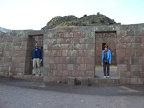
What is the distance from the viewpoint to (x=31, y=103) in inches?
286

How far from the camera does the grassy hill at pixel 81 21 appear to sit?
3145 cm

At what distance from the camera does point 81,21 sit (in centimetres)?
3281

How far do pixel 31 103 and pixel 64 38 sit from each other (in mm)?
5179

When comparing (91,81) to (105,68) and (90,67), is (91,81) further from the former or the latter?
(105,68)

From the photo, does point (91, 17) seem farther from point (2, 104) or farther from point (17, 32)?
point (2, 104)

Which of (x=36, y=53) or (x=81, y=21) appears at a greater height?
(x=81, y=21)

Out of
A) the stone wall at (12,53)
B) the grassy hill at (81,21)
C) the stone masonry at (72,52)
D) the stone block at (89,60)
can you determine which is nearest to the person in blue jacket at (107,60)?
the stone masonry at (72,52)

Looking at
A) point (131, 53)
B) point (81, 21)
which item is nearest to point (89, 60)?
point (131, 53)

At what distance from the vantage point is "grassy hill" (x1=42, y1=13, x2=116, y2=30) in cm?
3145

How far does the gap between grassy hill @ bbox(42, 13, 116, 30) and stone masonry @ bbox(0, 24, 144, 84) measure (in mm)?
17260

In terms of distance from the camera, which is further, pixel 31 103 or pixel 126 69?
pixel 126 69

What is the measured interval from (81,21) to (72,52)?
21593 millimetres

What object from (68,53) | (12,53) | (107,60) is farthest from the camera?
(12,53)

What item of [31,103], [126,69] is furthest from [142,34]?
[31,103]
